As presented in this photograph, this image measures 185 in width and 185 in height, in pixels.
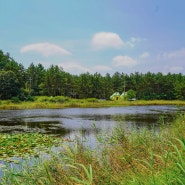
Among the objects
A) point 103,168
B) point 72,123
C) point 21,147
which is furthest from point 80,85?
point 103,168

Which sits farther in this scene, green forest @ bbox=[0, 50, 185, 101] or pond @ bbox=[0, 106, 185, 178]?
green forest @ bbox=[0, 50, 185, 101]

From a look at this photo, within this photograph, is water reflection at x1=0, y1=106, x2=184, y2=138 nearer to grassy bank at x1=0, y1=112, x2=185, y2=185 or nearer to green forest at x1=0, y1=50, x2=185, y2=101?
grassy bank at x1=0, y1=112, x2=185, y2=185

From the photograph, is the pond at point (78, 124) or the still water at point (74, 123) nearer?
the pond at point (78, 124)

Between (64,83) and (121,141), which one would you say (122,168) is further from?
(64,83)

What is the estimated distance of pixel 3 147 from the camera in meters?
12.2

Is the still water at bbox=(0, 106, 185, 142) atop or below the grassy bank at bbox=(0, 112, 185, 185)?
below

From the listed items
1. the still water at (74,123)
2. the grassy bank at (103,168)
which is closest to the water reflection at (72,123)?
the still water at (74,123)

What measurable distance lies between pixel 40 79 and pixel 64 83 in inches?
325

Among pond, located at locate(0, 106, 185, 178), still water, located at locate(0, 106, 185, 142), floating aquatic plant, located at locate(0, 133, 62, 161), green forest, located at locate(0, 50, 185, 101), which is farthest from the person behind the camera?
green forest, located at locate(0, 50, 185, 101)

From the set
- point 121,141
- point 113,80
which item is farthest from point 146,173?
point 113,80

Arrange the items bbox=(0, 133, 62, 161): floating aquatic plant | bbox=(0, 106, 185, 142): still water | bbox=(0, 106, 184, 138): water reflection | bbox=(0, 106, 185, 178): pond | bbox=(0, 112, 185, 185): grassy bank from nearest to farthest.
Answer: bbox=(0, 112, 185, 185): grassy bank
bbox=(0, 133, 62, 161): floating aquatic plant
bbox=(0, 106, 185, 178): pond
bbox=(0, 106, 185, 142): still water
bbox=(0, 106, 184, 138): water reflection

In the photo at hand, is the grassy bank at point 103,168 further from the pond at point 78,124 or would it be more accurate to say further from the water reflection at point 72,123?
the water reflection at point 72,123

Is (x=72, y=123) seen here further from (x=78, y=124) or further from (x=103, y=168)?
(x=103, y=168)

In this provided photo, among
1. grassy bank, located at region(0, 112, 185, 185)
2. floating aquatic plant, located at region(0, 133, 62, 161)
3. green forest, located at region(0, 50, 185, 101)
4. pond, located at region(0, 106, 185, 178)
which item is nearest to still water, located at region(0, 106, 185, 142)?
pond, located at region(0, 106, 185, 178)
